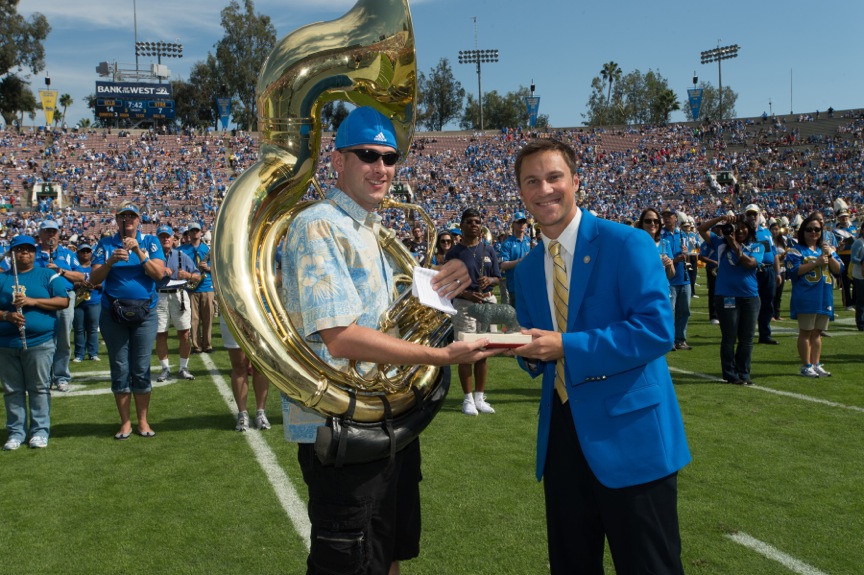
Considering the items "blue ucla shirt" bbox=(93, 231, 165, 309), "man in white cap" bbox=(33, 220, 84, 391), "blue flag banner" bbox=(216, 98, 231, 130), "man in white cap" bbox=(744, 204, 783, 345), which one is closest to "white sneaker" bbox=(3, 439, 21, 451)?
"blue ucla shirt" bbox=(93, 231, 165, 309)

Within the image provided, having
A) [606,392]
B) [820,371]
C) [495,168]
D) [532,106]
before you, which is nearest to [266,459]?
[606,392]

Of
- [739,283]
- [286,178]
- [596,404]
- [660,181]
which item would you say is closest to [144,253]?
[286,178]

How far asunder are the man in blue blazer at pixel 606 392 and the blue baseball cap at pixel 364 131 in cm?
52

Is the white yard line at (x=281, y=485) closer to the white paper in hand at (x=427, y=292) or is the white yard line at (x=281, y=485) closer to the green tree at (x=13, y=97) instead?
the white paper in hand at (x=427, y=292)

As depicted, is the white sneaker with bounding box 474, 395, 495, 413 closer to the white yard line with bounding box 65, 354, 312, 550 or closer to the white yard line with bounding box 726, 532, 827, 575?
the white yard line with bounding box 65, 354, 312, 550

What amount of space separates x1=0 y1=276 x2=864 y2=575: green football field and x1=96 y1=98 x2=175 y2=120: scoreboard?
188 ft

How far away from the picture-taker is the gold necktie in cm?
245

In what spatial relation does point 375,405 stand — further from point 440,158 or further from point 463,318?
point 440,158

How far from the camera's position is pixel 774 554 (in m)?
3.81

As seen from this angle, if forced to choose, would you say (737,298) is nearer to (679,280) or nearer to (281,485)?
(679,280)

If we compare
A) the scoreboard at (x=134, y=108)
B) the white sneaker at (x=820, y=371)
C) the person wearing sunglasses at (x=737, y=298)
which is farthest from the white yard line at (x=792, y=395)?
the scoreboard at (x=134, y=108)

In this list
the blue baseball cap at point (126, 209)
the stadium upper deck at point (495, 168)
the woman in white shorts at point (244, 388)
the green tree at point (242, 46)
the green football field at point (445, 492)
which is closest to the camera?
the green football field at point (445, 492)

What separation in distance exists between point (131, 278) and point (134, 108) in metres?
59.3

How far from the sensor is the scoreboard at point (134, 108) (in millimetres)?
57969
